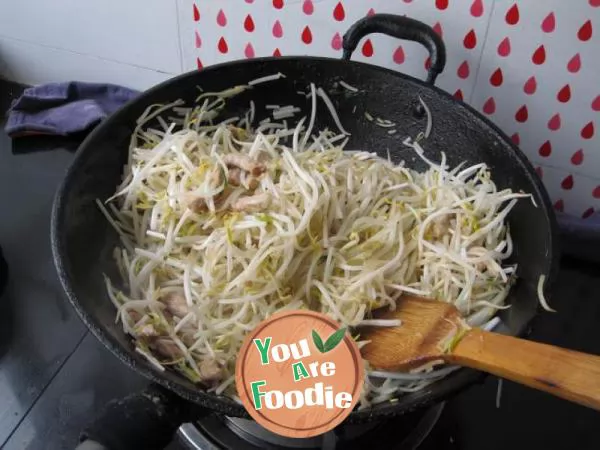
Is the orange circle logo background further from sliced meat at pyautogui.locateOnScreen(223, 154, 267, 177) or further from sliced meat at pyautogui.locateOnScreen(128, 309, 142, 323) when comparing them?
sliced meat at pyautogui.locateOnScreen(223, 154, 267, 177)

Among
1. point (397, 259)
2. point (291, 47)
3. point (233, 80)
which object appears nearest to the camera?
point (397, 259)

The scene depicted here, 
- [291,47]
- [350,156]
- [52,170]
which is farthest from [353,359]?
[52,170]

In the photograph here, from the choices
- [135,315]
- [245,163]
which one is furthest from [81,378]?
[245,163]

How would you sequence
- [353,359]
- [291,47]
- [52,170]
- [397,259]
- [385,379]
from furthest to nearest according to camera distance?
→ [52,170]
[291,47]
[397,259]
[385,379]
[353,359]

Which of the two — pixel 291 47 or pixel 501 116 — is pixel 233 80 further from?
pixel 501 116

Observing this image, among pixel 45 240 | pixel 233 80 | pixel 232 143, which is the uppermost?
pixel 233 80

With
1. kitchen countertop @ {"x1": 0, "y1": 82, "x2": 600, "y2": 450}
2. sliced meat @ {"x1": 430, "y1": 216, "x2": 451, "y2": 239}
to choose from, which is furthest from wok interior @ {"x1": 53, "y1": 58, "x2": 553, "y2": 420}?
kitchen countertop @ {"x1": 0, "y1": 82, "x2": 600, "y2": 450}
